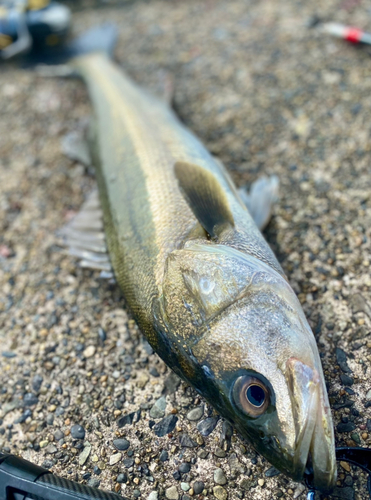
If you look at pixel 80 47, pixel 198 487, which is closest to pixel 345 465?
pixel 198 487

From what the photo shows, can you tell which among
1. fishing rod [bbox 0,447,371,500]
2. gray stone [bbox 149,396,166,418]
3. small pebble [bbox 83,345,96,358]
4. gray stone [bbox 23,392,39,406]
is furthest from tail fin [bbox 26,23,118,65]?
fishing rod [bbox 0,447,371,500]

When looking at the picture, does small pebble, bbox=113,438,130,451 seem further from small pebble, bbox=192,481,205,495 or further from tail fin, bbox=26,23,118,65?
tail fin, bbox=26,23,118,65

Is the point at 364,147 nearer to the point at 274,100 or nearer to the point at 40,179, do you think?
the point at 274,100

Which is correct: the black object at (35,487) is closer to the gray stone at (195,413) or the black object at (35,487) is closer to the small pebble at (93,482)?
the small pebble at (93,482)

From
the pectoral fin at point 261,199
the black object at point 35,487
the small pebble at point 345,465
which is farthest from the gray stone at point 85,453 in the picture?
the pectoral fin at point 261,199

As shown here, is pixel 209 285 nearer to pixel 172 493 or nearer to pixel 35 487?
pixel 172 493
